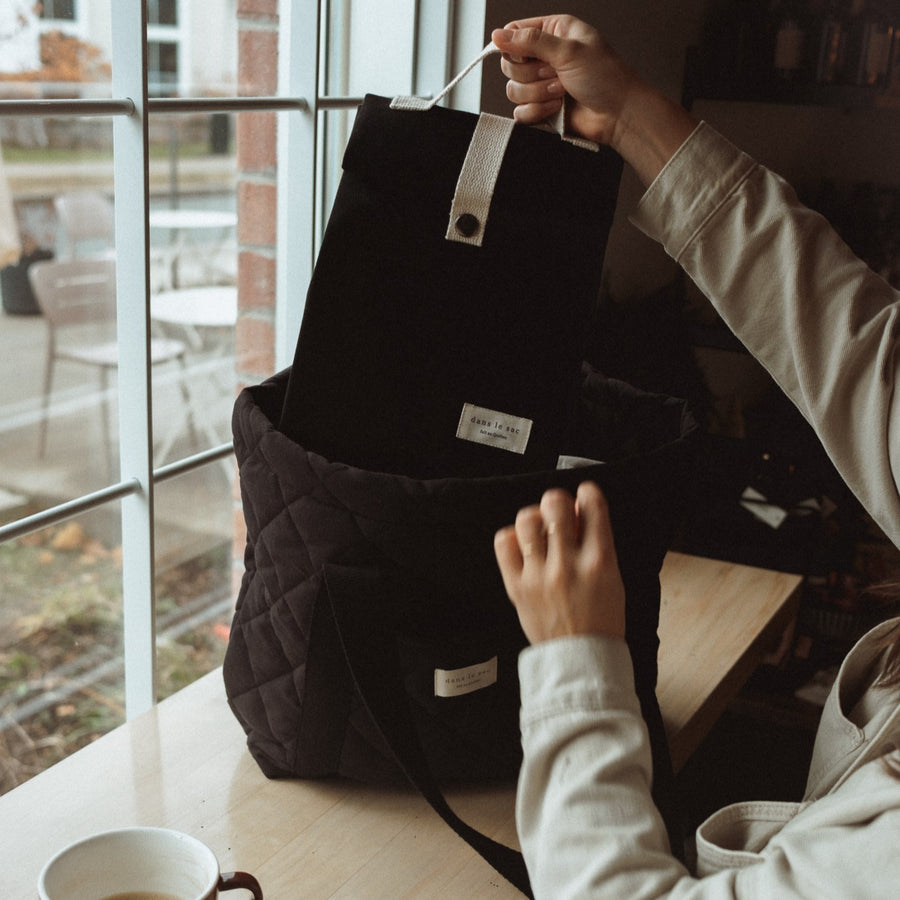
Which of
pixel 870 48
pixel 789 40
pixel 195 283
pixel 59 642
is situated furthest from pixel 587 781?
pixel 870 48

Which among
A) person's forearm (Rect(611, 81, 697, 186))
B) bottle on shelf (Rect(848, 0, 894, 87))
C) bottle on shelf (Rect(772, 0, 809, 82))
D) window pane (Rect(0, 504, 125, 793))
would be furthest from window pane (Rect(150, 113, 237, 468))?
→ bottle on shelf (Rect(848, 0, 894, 87))

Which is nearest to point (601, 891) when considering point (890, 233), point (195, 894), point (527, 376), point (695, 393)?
point (195, 894)

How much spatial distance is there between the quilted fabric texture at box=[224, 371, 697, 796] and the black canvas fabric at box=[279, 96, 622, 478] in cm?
6

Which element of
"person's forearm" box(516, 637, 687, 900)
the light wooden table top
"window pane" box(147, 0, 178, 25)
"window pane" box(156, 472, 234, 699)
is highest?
"window pane" box(147, 0, 178, 25)

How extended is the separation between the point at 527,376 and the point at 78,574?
0.64 m

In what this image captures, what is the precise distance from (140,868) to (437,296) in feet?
1.45

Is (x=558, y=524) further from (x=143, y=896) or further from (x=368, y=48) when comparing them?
(x=368, y=48)

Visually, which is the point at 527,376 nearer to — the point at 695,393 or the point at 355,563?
the point at 355,563

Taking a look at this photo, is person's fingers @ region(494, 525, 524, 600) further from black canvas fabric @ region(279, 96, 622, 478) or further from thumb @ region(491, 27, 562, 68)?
thumb @ region(491, 27, 562, 68)

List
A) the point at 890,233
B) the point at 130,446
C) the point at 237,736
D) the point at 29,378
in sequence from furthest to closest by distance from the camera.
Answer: the point at 890,233
the point at 29,378
the point at 130,446
the point at 237,736

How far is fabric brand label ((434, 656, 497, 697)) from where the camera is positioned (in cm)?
80

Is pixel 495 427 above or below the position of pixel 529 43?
below

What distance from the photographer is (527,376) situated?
2.62ft

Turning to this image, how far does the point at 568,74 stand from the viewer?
2.75 feet
